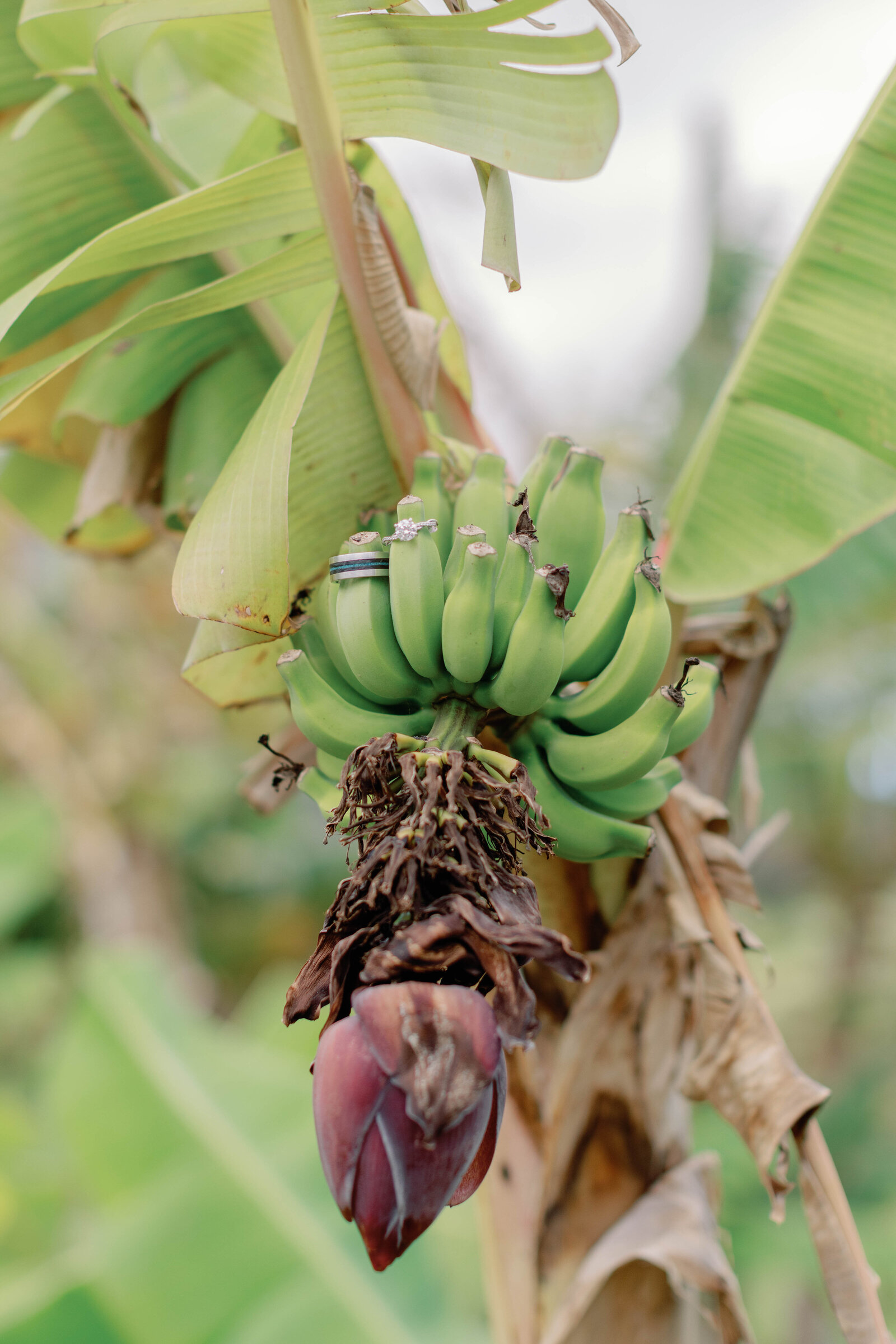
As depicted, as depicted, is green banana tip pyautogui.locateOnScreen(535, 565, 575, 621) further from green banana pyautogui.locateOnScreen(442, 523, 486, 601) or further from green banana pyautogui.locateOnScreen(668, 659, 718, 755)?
green banana pyautogui.locateOnScreen(668, 659, 718, 755)

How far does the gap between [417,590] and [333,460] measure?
0.28m

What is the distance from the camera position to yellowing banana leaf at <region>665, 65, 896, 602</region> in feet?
2.69

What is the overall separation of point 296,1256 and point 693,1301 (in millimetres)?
830

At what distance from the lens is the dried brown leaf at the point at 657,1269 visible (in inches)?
30.2

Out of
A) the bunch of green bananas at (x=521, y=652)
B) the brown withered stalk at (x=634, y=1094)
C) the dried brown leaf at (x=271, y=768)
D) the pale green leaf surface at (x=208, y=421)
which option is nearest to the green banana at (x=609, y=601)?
the bunch of green bananas at (x=521, y=652)

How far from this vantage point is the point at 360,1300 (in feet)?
4.55

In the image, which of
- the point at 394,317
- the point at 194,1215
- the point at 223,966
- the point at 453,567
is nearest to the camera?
the point at 453,567

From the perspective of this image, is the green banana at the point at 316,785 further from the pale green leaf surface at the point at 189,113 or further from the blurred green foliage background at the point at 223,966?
the pale green leaf surface at the point at 189,113

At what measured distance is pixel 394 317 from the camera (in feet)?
2.52

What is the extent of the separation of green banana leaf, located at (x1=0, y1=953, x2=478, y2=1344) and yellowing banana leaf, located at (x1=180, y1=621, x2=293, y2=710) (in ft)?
3.62

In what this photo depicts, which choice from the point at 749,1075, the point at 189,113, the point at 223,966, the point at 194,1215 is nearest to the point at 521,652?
the point at 749,1075

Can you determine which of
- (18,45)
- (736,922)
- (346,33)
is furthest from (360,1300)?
(18,45)

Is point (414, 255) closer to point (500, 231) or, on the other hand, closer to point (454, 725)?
point (500, 231)

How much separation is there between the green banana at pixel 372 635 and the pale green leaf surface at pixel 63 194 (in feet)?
1.82
